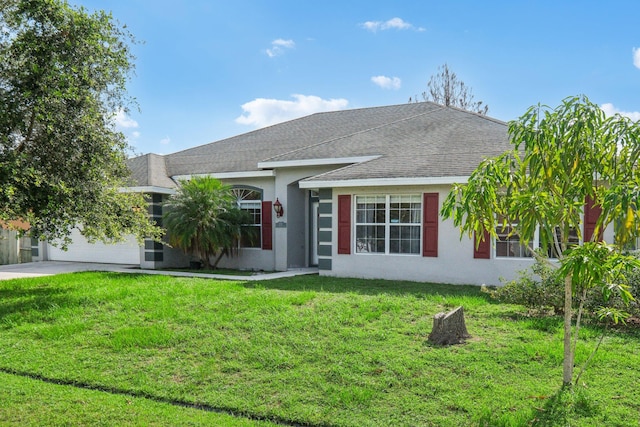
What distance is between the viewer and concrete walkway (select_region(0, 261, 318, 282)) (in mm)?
13609

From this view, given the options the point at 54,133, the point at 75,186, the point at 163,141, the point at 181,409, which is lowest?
the point at 181,409

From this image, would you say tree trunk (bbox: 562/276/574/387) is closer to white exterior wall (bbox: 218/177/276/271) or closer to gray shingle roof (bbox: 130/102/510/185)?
gray shingle roof (bbox: 130/102/510/185)

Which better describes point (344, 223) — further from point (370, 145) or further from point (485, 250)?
point (485, 250)

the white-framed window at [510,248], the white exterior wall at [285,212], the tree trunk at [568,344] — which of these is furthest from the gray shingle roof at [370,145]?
the tree trunk at [568,344]

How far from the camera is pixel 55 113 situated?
8.98 metres

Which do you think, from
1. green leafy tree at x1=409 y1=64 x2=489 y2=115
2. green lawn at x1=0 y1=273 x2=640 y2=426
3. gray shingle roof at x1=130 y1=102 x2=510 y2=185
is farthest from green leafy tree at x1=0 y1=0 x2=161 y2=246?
green leafy tree at x1=409 y1=64 x2=489 y2=115

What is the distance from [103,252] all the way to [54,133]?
950 cm

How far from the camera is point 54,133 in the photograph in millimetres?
9258

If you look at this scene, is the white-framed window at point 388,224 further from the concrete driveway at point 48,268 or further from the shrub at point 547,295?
the concrete driveway at point 48,268

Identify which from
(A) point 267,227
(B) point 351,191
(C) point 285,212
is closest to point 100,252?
(A) point 267,227

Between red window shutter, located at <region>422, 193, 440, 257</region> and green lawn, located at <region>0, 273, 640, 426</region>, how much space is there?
2.79m

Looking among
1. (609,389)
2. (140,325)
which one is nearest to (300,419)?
(609,389)

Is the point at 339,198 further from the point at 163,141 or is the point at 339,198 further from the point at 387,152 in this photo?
the point at 163,141

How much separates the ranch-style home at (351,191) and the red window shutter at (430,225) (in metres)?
0.03
